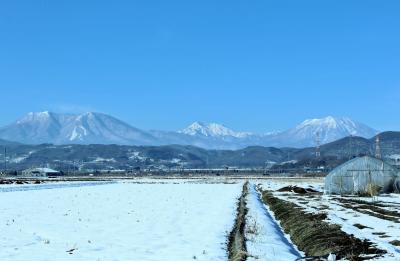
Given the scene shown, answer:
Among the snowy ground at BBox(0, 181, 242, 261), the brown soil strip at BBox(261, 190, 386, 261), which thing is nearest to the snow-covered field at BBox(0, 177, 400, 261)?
the snowy ground at BBox(0, 181, 242, 261)

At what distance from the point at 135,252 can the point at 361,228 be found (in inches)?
479

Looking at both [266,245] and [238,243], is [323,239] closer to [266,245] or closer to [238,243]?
[266,245]

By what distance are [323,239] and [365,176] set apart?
47.5 meters

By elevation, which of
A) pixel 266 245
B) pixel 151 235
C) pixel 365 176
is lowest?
pixel 266 245

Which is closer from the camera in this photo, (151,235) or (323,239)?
(323,239)

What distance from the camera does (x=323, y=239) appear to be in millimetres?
24750

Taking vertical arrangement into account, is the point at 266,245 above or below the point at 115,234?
below

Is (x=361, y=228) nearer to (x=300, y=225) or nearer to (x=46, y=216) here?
(x=300, y=225)

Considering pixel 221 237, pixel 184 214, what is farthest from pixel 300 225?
pixel 184 214

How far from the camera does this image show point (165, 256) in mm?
22031

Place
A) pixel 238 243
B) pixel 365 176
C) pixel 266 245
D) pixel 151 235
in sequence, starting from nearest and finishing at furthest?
pixel 266 245, pixel 238 243, pixel 151 235, pixel 365 176

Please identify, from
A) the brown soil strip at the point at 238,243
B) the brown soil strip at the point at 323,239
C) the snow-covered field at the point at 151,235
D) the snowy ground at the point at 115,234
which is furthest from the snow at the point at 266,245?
the snowy ground at the point at 115,234

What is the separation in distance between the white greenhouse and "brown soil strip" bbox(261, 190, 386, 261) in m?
35.9

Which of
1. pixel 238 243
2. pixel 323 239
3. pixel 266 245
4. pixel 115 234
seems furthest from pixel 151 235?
pixel 323 239
